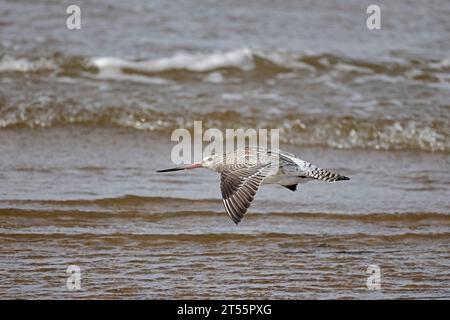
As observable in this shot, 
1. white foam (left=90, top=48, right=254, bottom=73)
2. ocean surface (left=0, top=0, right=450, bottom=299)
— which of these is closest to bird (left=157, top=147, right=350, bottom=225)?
ocean surface (left=0, top=0, right=450, bottom=299)

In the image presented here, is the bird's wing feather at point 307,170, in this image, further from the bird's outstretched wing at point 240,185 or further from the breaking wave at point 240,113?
the breaking wave at point 240,113

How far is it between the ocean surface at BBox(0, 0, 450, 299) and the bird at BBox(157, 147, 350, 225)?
34 cm

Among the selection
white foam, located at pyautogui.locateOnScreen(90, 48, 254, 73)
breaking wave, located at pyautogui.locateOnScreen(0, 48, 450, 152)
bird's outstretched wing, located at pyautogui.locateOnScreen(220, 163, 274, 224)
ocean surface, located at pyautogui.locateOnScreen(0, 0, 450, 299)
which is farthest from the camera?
white foam, located at pyautogui.locateOnScreen(90, 48, 254, 73)

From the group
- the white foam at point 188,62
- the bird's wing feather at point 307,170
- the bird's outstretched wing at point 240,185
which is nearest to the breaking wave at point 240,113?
the white foam at point 188,62

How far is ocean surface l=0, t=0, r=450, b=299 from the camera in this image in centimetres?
519

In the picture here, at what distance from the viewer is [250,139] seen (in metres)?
8.27

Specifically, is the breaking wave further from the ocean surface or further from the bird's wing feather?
the bird's wing feather

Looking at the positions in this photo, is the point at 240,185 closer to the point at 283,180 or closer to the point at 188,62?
the point at 283,180

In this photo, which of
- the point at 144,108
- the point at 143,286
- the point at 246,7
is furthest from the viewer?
the point at 246,7

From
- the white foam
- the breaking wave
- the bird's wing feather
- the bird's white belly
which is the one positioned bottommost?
the bird's white belly

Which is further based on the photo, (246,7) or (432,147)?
(246,7)

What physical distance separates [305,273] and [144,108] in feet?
13.0
